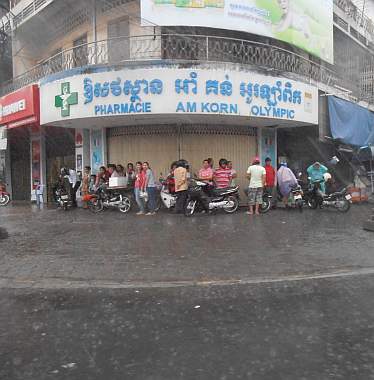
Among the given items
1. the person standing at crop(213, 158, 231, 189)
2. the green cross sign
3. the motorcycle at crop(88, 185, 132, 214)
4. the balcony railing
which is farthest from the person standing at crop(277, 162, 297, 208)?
the green cross sign

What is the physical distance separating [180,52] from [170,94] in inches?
74.2

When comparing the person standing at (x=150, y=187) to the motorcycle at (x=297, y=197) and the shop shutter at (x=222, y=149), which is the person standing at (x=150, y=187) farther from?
the motorcycle at (x=297, y=197)

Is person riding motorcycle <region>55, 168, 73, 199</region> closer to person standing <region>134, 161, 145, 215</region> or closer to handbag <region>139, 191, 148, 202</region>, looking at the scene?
person standing <region>134, 161, 145, 215</region>

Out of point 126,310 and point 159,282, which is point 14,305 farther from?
point 159,282

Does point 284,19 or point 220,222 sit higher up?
point 284,19

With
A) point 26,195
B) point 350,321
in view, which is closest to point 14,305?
point 350,321

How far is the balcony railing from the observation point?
13.3 m

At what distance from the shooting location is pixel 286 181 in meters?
13.7

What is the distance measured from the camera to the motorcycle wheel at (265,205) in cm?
1299

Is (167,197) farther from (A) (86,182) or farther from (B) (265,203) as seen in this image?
(A) (86,182)

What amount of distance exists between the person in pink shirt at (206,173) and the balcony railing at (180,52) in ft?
9.44

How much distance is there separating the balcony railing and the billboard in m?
0.44

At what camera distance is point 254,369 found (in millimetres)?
3264

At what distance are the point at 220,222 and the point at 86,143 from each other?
6882 mm
